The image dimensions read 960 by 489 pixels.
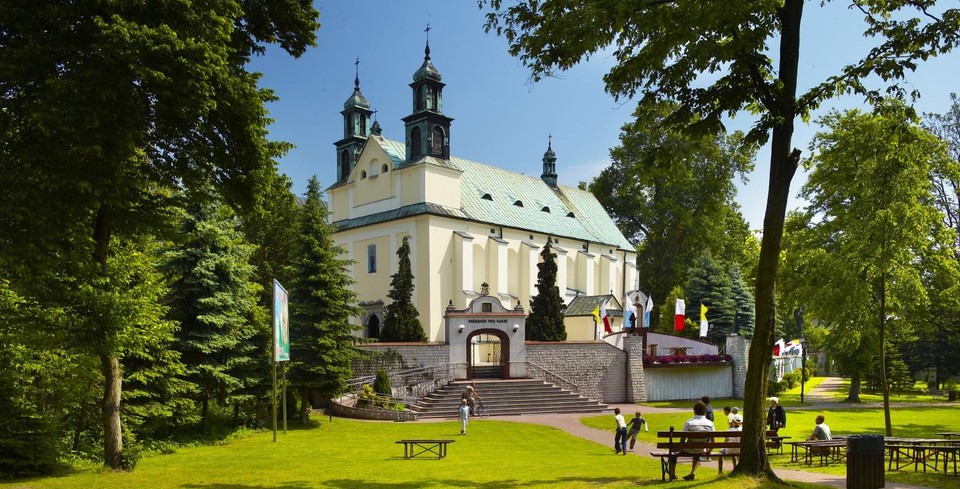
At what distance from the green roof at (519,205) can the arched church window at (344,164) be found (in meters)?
4.06

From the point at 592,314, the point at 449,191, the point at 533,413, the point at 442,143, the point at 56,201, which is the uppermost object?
the point at 442,143

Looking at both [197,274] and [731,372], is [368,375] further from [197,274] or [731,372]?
[731,372]

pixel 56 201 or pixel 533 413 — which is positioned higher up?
pixel 56 201

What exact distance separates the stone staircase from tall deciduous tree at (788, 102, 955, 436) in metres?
11.1

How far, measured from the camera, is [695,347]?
4572 cm

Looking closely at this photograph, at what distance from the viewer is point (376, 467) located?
15.5 metres

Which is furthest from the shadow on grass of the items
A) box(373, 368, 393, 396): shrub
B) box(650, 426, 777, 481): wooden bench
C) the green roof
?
the green roof

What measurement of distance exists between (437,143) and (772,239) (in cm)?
3679

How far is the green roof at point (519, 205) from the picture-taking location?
4916 cm

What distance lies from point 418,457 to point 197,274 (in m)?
9.19

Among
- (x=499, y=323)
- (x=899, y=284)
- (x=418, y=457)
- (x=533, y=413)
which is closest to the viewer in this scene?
(x=418, y=457)

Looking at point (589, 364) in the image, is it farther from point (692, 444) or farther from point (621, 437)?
point (692, 444)

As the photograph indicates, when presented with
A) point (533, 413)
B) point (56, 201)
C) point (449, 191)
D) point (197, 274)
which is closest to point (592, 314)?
point (449, 191)

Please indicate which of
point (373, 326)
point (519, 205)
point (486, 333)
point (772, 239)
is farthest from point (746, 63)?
point (519, 205)
